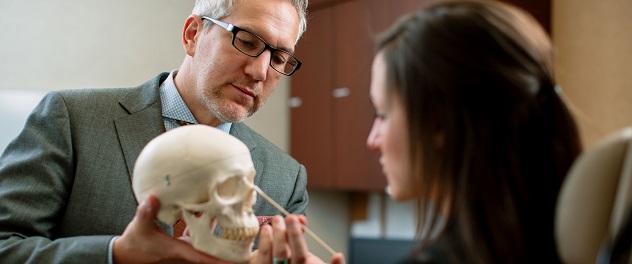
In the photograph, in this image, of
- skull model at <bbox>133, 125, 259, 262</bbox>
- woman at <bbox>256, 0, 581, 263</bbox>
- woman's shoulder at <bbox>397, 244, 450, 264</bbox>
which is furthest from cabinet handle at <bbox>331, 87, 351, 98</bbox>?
woman's shoulder at <bbox>397, 244, 450, 264</bbox>

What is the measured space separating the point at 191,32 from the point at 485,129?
1140 millimetres

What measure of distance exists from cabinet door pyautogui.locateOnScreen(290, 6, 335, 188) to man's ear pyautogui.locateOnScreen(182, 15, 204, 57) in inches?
83.3

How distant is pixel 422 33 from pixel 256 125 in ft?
10.9

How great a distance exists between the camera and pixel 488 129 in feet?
3.14

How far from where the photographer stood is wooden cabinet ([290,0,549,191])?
3637mm

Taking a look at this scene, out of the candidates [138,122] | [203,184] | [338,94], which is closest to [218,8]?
[138,122]

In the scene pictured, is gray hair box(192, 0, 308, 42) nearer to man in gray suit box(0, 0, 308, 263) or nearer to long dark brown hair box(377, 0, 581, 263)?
man in gray suit box(0, 0, 308, 263)

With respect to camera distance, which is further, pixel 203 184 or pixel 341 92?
pixel 341 92

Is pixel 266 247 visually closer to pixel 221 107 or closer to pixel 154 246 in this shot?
pixel 154 246

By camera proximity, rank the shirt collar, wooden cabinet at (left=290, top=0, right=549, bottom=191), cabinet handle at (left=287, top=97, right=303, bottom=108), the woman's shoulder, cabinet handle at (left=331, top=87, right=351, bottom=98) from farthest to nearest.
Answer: cabinet handle at (left=287, top=97, right=303, bottom=108)
cabinet handle at (left=331, top=87, right=351, bottom=98)
wooden cabinet at (left=290, top=0, right=549, bottom=191)
the shirt collar
the woman's shoulder

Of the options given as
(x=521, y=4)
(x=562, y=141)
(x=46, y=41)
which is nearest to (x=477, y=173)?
(x=562, y=141)

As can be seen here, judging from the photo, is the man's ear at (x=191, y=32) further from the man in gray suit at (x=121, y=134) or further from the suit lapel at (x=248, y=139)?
the suit lapel at (x=248, y=139)

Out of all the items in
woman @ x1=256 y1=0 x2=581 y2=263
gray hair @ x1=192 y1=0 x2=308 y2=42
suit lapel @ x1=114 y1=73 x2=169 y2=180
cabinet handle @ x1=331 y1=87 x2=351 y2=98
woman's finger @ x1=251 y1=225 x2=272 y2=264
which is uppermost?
gray hair @ x1=192 y1=0 x2=308 y2=42

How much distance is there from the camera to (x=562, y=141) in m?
1.00
